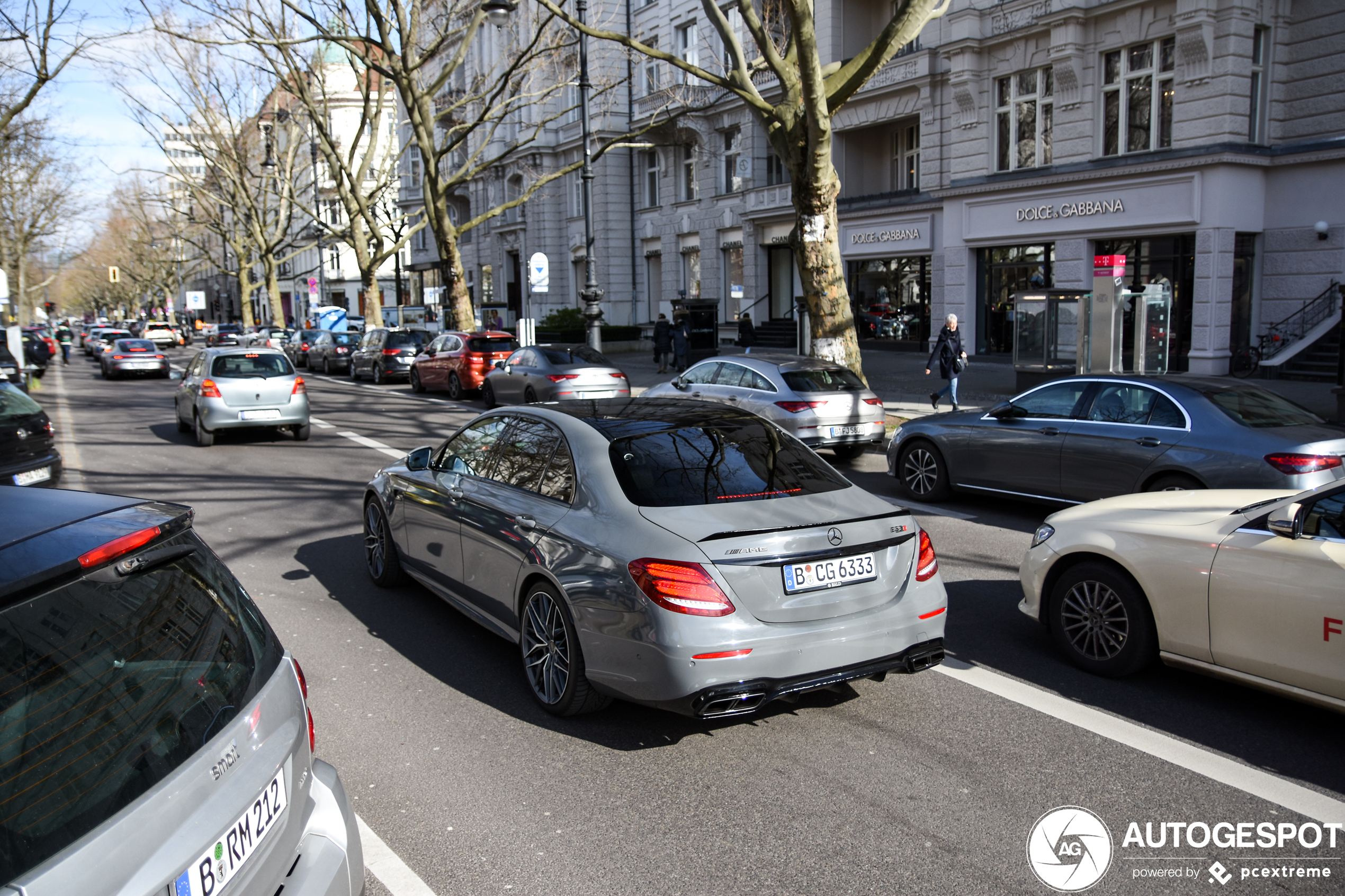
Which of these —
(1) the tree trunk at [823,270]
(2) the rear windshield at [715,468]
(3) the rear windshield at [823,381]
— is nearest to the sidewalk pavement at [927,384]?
(1) the tree trunk at [823,270]

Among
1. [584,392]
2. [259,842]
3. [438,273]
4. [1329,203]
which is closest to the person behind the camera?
[259,842]

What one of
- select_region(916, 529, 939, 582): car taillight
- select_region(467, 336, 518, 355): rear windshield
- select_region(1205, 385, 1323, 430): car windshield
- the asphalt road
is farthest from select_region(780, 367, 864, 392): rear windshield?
select_region(467, 336, 518, 355): rear windshield

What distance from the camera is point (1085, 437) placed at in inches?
342

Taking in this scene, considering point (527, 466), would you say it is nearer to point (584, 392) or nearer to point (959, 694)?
point (959, 694)

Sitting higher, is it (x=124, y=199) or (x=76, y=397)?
(x=124, y=199)

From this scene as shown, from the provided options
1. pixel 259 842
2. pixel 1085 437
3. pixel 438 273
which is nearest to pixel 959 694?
pixel 259 842

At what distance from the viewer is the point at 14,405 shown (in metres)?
9.59

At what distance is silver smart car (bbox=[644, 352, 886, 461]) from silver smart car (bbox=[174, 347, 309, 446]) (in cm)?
668

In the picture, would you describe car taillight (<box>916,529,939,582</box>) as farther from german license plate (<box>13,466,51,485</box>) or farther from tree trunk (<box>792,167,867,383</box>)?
tree trunk (<box>792,167,867,383</box>)

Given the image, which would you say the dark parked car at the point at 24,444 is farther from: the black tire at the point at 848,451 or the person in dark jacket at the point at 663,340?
the person in dark jacket at the point at 663,340

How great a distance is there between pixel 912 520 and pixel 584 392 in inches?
530

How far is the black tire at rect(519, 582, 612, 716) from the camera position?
4629mm

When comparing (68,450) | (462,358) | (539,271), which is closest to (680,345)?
(539,271)

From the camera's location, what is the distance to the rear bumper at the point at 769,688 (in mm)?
4172
